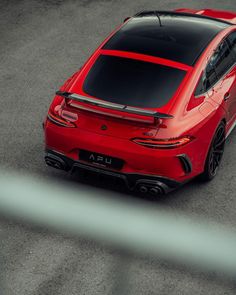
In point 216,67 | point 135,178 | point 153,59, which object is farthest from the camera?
point 216,67

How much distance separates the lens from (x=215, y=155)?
8.23 m

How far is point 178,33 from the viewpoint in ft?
27.1

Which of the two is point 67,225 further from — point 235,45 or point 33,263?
point 235,45

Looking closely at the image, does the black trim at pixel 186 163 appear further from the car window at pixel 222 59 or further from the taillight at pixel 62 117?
the car window at pixel 222 59

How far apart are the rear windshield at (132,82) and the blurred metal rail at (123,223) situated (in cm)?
121

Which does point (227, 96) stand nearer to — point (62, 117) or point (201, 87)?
point (201, 87)

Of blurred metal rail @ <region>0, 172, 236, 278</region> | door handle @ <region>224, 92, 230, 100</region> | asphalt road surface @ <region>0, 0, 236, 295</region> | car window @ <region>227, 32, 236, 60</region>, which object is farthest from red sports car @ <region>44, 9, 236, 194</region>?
asphalt road surface @ <region>0, 0, 236, 295</region>

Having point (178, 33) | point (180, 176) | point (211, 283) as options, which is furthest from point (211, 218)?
point (178, 33)

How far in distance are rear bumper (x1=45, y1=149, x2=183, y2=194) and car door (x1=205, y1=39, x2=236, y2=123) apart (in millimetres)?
1240

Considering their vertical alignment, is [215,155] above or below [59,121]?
below

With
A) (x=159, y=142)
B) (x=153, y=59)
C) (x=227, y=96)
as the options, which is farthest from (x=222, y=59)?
(x=159, y=142)

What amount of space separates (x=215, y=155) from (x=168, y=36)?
1562 mm

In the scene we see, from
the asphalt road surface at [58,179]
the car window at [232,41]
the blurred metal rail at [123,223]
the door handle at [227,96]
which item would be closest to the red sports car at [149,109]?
the door handle at [227,96]

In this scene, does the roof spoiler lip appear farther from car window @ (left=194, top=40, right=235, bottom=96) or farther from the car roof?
the car roof
